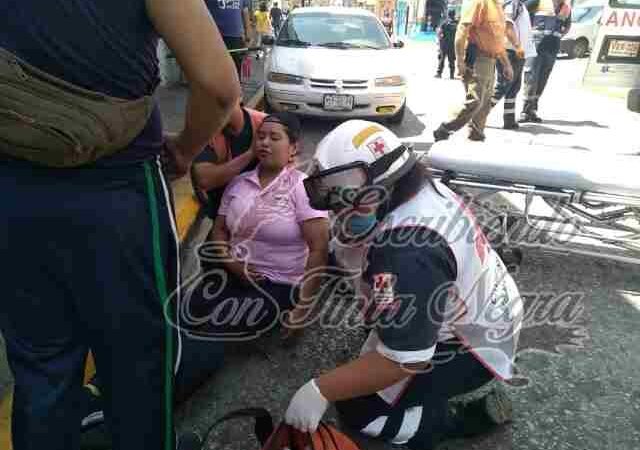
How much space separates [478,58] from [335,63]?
1716 mm

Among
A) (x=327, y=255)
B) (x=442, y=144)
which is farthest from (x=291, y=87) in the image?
(x=327, y=255)

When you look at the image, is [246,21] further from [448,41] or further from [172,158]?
[172,158]

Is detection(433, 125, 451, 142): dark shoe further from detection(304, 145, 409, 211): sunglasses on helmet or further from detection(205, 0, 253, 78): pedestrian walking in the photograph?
detection(304, 145, 409, 211): sunglasses on helmet

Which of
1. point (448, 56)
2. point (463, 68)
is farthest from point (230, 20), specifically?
point (448, 56)

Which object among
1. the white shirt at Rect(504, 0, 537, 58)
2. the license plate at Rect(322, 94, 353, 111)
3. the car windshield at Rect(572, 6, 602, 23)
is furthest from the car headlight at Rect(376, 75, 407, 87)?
the car windshield at Rect(572, 6, 602, 23)

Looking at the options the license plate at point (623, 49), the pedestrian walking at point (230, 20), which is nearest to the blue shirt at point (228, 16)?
the pedestrian walking at point (230, 20)

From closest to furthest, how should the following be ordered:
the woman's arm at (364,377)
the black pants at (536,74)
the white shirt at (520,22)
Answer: the woman's arm at (364,377), the white shirt at (520,22), the black pants at (536,74)

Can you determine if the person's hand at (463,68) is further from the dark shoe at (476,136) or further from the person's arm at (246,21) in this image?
the person's arm at (246,21)

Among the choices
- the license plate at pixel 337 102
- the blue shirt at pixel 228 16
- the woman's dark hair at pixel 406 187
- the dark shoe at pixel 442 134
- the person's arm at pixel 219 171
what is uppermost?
the woman's dark hair at pixel 406 187

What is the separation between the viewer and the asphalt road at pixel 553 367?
6.27ft

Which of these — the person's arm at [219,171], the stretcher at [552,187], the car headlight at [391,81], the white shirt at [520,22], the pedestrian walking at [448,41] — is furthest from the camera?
the pedestrian walking at [448,41]

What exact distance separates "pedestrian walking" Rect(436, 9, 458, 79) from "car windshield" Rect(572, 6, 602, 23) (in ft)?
23.7

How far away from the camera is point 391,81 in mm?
6121

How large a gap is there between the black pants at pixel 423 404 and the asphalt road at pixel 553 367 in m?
0.13
